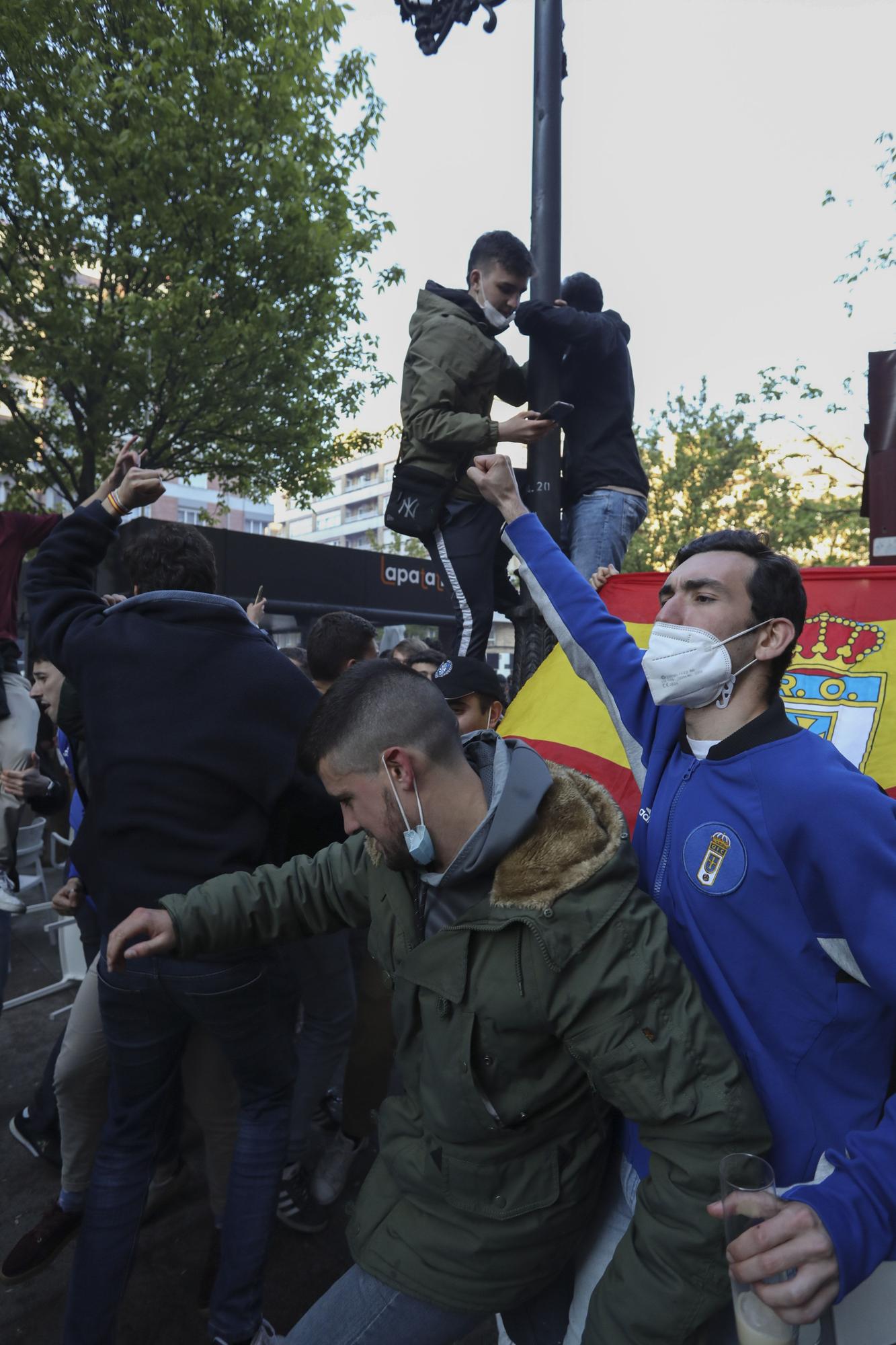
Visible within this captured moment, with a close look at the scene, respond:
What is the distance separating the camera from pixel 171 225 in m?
11.3

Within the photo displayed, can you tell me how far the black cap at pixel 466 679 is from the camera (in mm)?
3602

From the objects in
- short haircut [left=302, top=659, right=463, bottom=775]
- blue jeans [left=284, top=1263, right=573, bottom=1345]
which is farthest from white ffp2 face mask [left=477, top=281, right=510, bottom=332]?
blue jeans [left=284, top=1263, right=573, bottom=1345]

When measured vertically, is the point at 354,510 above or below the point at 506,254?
above

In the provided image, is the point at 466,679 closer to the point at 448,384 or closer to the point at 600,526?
the point at 600,526

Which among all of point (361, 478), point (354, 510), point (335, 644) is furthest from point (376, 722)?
point (361, 478)

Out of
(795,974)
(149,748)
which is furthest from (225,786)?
(795,974)

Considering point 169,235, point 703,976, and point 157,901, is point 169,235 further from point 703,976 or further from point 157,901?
point 703,976

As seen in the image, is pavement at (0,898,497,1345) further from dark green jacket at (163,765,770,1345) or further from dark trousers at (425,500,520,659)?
dark trousers at (425,500,520,659)

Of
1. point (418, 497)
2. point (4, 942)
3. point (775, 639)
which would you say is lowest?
point (4, 942)

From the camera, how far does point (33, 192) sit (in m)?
10.8

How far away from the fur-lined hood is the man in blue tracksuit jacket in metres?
0.24

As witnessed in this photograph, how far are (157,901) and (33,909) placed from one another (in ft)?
15.1

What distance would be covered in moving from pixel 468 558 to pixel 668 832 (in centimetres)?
203

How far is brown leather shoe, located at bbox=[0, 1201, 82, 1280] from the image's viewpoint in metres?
2.93
